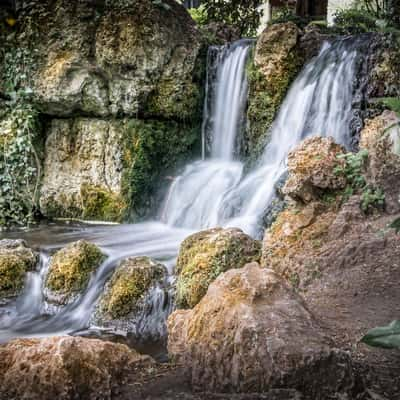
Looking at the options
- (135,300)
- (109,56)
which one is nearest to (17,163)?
(109,56)

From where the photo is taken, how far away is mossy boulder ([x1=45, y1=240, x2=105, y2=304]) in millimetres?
5723

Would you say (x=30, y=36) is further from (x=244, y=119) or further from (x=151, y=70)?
(x=244, y=119)

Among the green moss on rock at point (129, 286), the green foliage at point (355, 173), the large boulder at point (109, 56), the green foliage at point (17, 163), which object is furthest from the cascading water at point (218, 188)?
the green foliage at point (355, 173)

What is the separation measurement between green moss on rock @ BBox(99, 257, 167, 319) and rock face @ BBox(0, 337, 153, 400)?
2235 mm

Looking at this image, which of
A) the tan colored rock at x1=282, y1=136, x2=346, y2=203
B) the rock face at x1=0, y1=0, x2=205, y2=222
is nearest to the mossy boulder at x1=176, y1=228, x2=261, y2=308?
the tan colored rock at x1=282, y1=136, x2=346, y2=203

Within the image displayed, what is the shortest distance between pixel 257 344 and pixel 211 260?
8.34 feet

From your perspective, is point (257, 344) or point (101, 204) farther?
point (101, 204)

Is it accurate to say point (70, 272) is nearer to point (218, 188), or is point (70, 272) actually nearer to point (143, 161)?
point (218, 188)

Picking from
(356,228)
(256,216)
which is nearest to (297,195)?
(356,228)

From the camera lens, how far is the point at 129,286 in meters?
5.27

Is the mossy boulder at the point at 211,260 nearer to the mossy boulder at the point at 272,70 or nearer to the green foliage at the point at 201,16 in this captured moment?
the mossy boulder at the point at 272,70

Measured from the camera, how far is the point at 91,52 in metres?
8.82

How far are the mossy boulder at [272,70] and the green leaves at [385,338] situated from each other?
22.2ft

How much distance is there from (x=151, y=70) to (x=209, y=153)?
1811 millimetres
